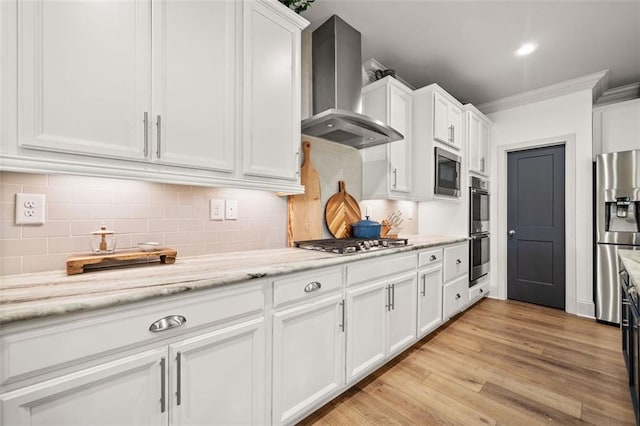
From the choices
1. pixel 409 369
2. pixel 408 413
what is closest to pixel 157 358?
pixel 408 413

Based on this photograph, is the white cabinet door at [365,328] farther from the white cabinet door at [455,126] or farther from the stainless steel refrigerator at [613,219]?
the stainless steel refrigerator at [613,219]

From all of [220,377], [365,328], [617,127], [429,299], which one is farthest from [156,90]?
[617,127]

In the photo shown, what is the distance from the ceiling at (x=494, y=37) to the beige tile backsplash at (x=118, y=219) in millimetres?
1730

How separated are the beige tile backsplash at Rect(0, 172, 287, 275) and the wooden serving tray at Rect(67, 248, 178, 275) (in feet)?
0.41

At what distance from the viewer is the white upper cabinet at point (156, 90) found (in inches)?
39.5

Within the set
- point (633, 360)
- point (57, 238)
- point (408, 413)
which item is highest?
point (57, 238)

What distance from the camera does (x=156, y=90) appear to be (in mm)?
1263

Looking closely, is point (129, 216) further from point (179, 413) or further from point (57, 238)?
point (179, 413)

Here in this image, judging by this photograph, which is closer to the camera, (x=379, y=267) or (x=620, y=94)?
(x=379, y=267)

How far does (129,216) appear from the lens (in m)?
1.44

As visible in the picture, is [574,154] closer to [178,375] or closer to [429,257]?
[429,257]

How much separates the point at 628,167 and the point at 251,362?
3.89 m

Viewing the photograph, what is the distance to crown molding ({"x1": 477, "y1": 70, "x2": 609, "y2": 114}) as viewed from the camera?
3184mm

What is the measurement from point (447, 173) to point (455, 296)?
50.8 inches
